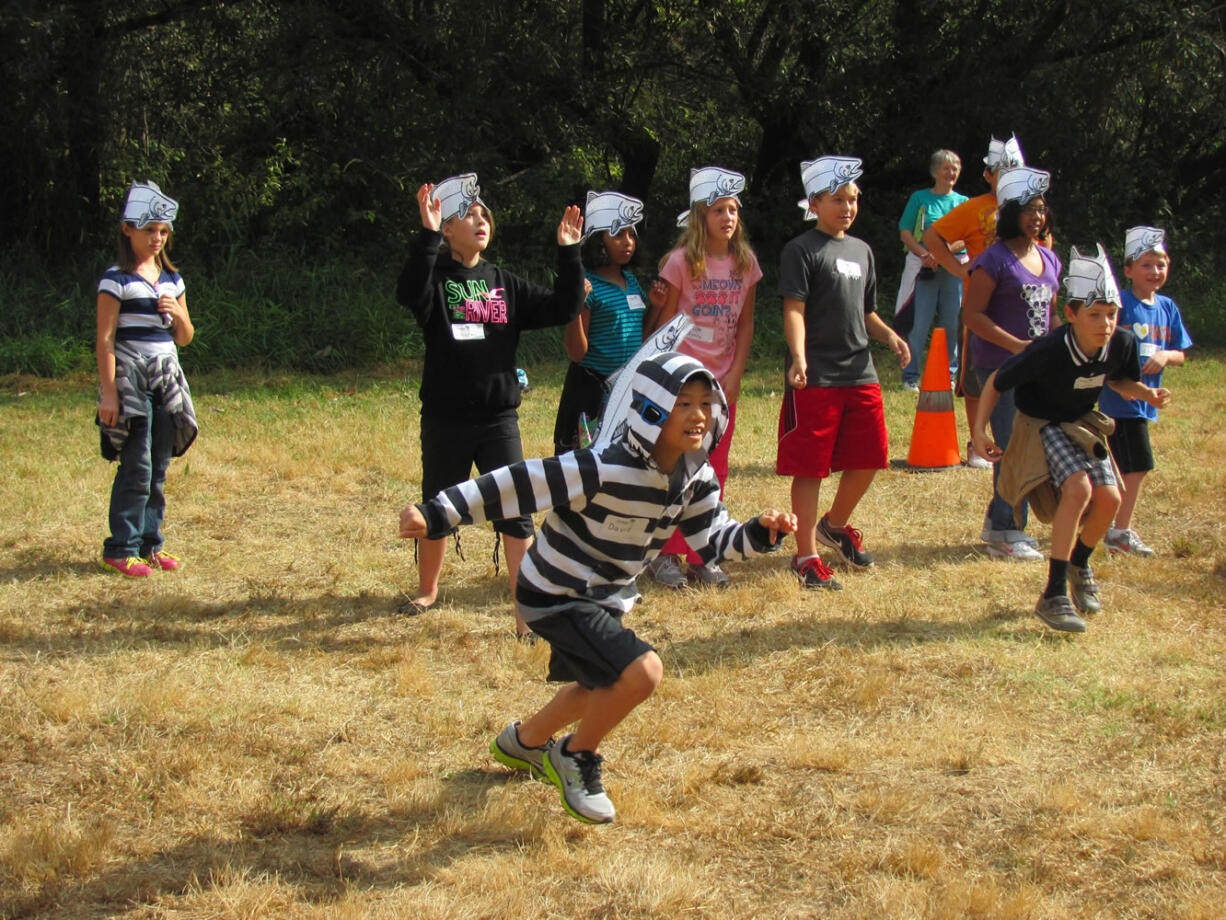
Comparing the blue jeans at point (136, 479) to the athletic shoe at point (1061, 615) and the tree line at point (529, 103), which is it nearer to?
the athletic shoe at point (1061, 615)

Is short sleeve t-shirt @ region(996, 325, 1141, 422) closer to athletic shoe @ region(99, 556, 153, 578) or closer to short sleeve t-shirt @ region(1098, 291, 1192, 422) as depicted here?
short sleeve t-shirt @ region(1098, 291, 1192, 422)

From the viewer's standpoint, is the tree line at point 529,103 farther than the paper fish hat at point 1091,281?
Yes

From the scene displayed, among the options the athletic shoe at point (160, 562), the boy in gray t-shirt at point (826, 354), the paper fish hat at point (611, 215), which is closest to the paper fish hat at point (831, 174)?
the boy in gray t-shirt at point (826, 354)

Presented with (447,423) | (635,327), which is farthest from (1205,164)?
(447,423)

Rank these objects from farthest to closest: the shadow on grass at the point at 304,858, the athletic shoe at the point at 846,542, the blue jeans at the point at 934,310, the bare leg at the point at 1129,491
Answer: the blue jeans at the point at 934,310, the bare leg at the point at 1129,491, the athletic shoe at the point at 846,542, the shadow on grass at the point at 304,858

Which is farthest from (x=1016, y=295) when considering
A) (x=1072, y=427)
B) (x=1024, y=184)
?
(x=1072, y=427)

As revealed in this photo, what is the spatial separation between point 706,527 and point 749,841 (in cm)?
95

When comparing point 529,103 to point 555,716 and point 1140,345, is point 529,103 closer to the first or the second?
point 1140,345

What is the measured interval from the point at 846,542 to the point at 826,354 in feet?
3.46

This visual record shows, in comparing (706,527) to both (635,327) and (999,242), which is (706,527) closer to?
(635,327)

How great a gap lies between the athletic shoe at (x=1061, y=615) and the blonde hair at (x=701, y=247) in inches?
81.2

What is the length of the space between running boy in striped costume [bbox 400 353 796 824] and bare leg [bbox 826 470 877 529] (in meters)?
2.51

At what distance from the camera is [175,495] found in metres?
8.13

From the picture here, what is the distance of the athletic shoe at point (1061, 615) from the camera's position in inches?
219
